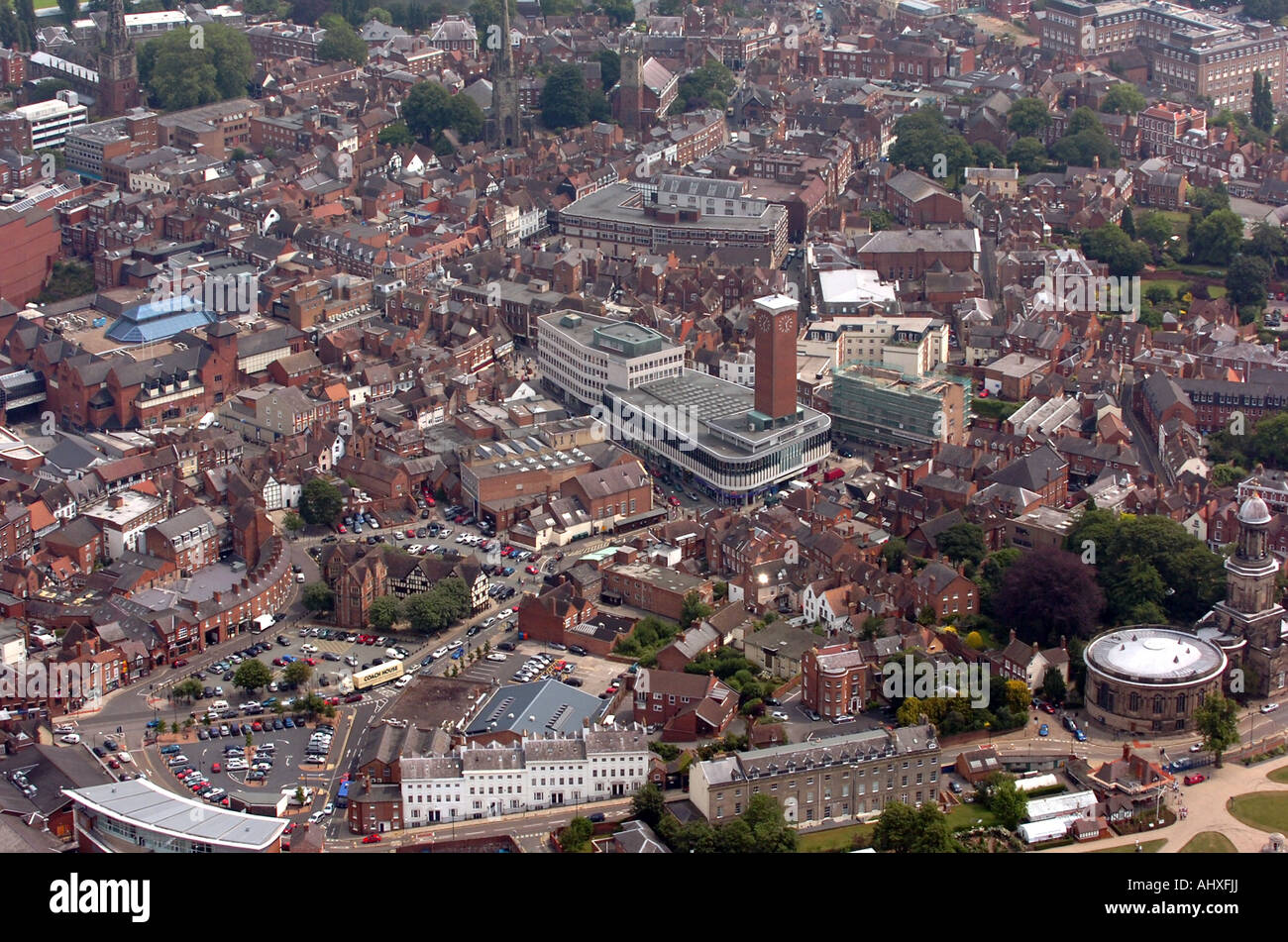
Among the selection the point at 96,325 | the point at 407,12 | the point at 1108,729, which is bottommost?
the point at 1108,729

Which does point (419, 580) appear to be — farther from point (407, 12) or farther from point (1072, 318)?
point (407, 12)

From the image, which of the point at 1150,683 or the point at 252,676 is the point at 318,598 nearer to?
A: the point at 252,676

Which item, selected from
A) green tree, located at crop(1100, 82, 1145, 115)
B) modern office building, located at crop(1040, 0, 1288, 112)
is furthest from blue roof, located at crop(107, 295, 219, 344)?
modern office building, located at crop(1040, 0, 1288, 112)

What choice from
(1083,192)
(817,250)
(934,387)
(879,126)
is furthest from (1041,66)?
(934,387)

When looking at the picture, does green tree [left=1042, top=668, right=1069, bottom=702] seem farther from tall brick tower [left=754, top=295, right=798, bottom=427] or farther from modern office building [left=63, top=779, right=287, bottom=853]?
modern office building [left=63, top=779, right=287, bottom=853]

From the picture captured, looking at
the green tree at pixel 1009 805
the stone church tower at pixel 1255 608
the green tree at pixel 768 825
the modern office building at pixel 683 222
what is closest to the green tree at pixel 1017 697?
the green tree at pixel 1009 805
